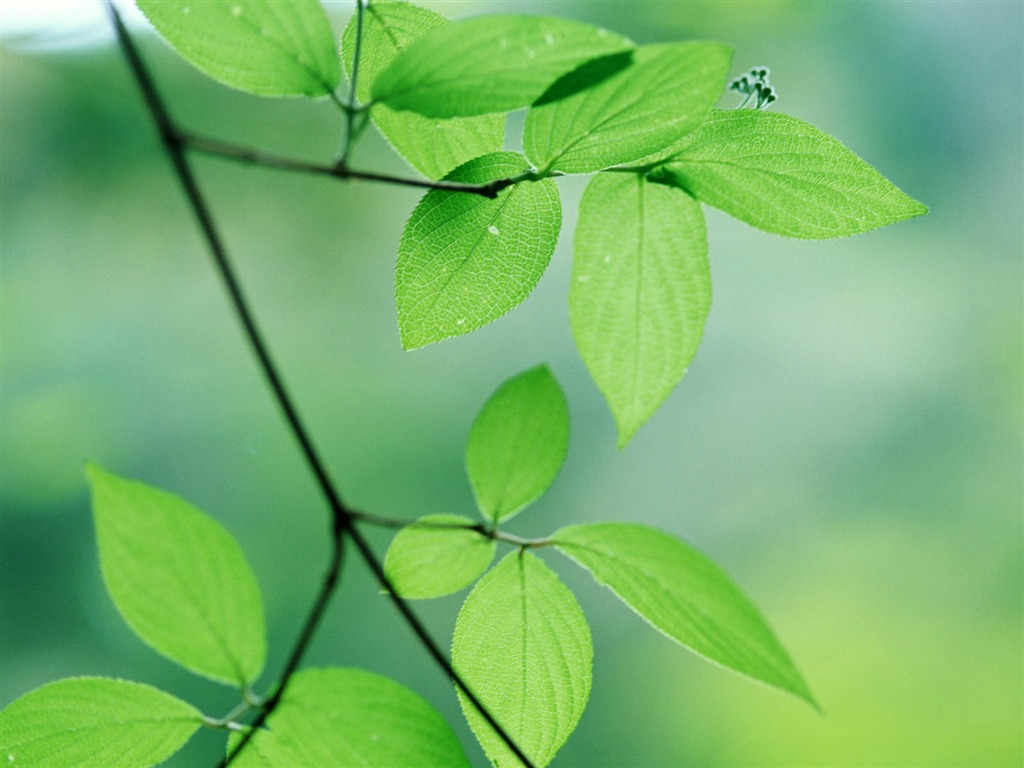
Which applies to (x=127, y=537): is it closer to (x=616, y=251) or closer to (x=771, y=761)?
(x=616, y=251)

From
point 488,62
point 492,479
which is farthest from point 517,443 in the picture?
point 488,62

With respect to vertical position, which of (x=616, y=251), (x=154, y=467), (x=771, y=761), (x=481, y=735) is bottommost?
(x=771, y=761)

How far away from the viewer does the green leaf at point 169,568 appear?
0.73 ft

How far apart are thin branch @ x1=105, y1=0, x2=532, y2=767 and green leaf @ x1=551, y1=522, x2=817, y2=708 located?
0.05 meters

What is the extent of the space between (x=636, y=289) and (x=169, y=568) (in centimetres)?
15

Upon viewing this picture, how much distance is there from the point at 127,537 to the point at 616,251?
158 millimetres

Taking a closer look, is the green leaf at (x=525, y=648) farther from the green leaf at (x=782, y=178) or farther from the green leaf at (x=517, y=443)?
the green leaf at (x=782, y=178)

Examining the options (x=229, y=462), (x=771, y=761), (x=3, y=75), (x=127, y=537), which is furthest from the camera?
(x=3, y=75)

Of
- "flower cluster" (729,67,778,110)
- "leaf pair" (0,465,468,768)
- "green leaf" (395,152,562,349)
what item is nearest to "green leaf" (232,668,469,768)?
"leaf pair" (0,465,468,768)

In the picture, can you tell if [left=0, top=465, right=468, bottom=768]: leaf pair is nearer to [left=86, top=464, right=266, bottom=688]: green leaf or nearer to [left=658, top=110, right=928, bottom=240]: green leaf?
[left=86, top=464, right=266, bottom=688]: green leaf

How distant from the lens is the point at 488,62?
234 mm

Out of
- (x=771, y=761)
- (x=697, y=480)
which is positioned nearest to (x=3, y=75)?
(x=697, y=480)

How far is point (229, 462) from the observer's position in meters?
3.22

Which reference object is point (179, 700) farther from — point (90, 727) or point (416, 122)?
point (416, 122)
